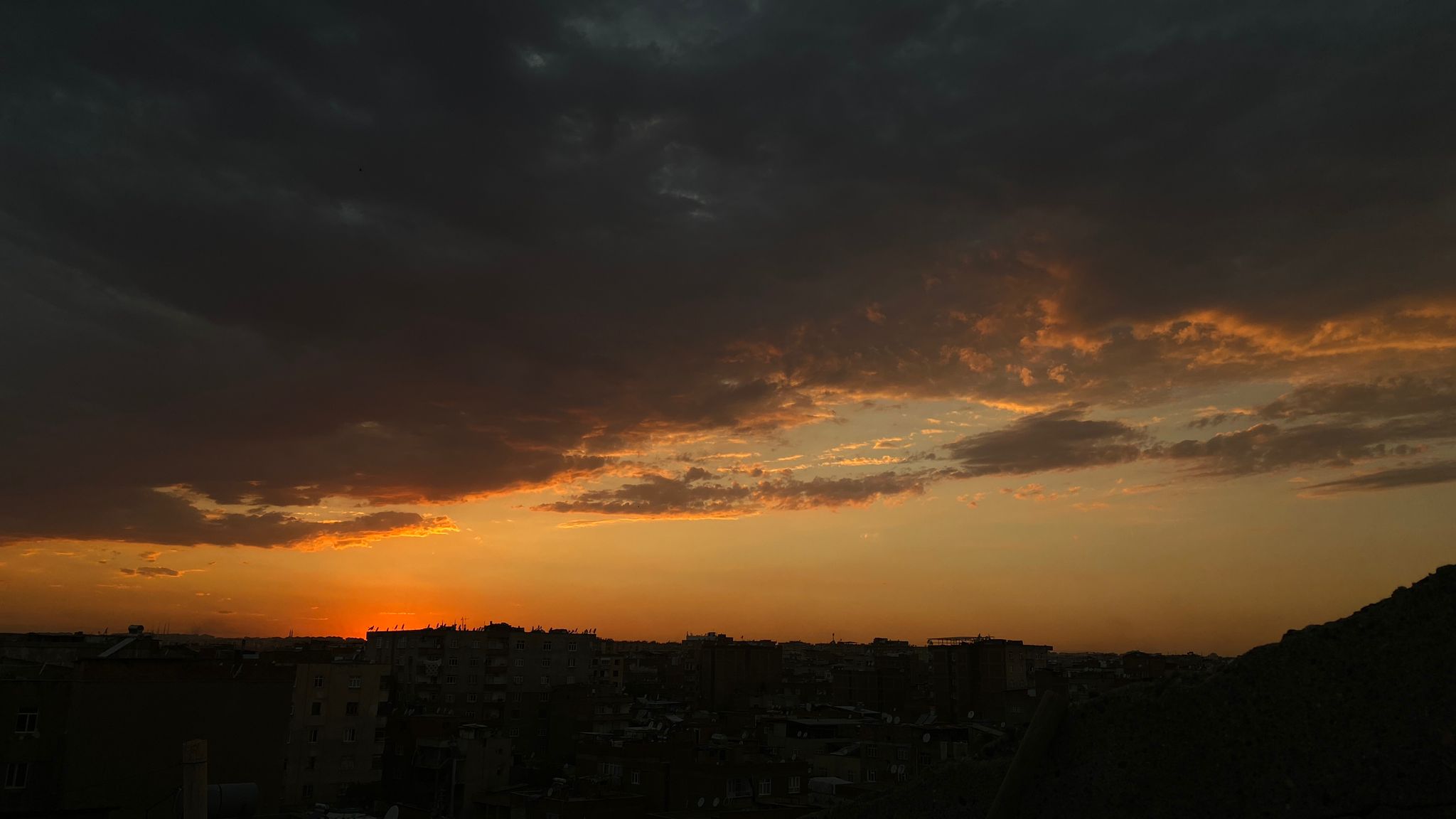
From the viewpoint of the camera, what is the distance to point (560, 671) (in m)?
109

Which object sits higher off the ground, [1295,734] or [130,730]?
[1295,734]

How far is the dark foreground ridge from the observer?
6930mm

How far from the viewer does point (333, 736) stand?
63562mm

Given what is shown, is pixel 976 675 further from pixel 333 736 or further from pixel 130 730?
pixel 130 730

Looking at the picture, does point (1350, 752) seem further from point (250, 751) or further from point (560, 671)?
point (560, 671)

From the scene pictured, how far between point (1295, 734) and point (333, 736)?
67730 mm

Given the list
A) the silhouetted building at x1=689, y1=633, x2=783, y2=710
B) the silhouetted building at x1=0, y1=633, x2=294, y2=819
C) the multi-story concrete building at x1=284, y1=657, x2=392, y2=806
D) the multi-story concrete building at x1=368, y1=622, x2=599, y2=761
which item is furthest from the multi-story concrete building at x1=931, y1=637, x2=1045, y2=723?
the silhouetted building at x1=0, y1=633, x2=294, y2=819

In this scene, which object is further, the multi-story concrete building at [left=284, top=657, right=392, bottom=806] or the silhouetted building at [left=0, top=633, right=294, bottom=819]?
the multi-story concrete building at [left=284, top=657, right=392, bottom=806]

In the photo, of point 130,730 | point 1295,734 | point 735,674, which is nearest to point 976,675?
point 735,674

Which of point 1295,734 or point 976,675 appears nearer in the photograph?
point 1295,734

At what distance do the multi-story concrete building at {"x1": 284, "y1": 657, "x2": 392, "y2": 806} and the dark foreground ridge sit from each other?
62.4 m

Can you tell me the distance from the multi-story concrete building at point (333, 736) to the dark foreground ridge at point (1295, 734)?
62.4m

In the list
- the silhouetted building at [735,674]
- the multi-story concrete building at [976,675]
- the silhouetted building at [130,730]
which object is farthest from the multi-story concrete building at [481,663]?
the silhouetted building at [130,730]

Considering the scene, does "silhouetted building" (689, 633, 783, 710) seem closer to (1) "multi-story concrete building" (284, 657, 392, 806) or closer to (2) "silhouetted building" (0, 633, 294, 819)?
(1) "multi-story concrete building" (284, 657, 392, 806)
